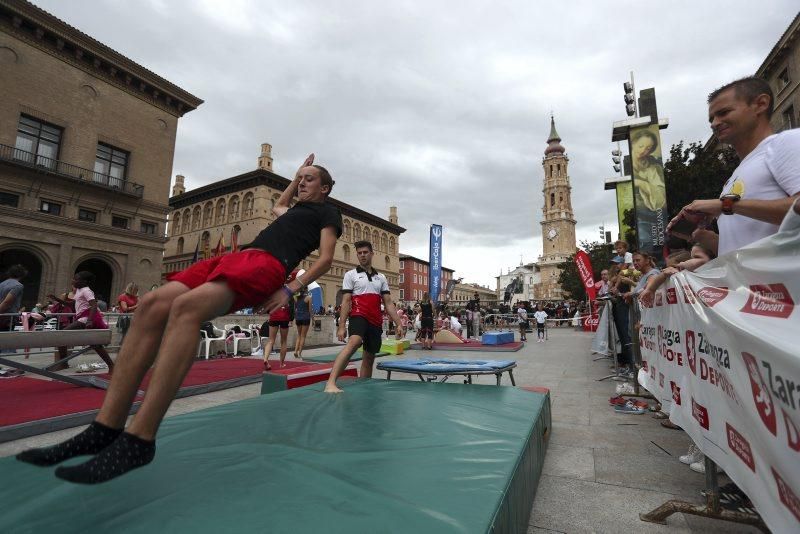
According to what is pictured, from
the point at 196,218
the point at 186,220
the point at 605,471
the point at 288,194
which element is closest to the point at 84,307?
the point at 288,194

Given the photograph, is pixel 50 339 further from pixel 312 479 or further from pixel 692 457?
pixel 692 457

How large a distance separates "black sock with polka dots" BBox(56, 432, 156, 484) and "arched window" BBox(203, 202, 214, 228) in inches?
1848

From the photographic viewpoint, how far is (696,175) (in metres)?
16.1

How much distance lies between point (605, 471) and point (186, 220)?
52071mm

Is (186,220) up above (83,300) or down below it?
above

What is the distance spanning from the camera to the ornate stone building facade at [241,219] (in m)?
39.3

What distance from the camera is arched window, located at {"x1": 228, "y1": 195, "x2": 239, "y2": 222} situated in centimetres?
4100

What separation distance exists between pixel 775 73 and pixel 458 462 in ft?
102

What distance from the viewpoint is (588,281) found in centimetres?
1480

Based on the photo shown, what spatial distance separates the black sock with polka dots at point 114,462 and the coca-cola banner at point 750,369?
2.25 meters

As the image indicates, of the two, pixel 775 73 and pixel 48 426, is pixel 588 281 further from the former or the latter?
pixel 775 73

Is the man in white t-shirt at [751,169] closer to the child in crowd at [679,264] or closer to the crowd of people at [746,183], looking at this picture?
the crowd of people at [746,183]

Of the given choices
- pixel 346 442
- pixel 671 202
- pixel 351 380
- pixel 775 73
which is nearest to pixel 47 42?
pixel 351 380

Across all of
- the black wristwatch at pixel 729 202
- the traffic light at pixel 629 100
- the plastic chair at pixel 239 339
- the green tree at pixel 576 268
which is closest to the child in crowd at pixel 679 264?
the black wristwatch at pixel 729 202
